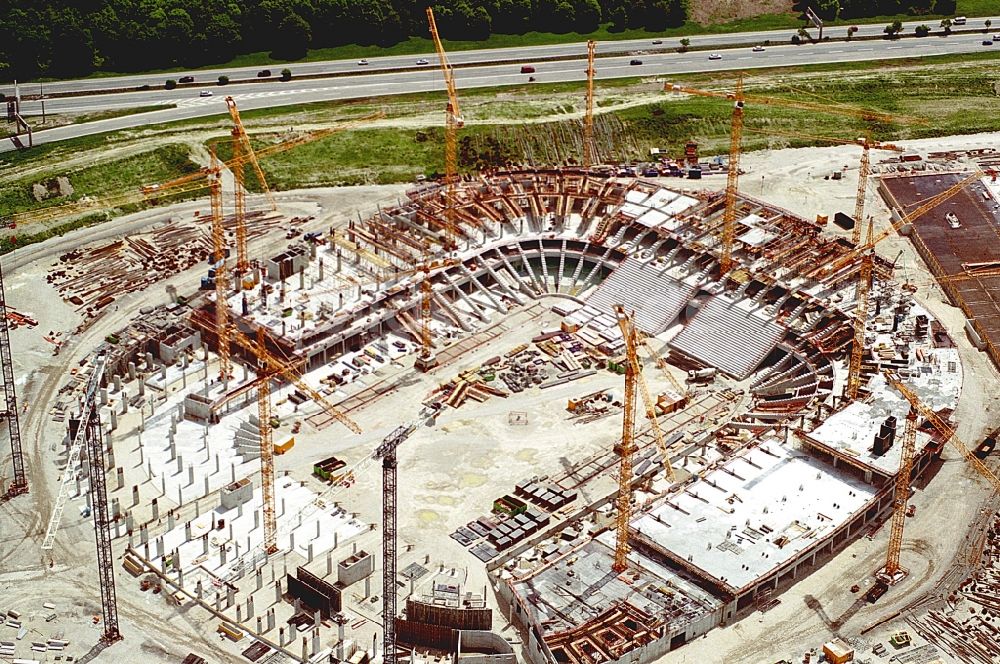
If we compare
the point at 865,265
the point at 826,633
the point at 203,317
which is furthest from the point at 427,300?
the point at 826,633

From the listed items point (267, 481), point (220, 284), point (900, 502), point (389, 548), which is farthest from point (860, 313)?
point (220, 284)

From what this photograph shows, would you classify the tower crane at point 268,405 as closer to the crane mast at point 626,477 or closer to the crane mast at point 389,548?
the crane mast at point 389,548

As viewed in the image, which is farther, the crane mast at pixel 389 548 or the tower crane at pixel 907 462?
the tower crane at pixel 907 462

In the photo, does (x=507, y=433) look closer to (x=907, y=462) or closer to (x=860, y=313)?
(x=907, y=462)

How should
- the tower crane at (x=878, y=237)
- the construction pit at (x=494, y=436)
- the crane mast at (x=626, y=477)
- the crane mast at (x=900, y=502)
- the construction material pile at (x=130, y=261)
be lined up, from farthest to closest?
the construction material pile at (x=130, y=261) → the tower crane at (x=878, y=237) → the crane mast at (x=900, y=502) → the crane mast at (x=626, y=477) → the construction pit at (x=494, y=436)

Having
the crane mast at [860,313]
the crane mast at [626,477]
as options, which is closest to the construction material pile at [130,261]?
the crane mast at [626,477]

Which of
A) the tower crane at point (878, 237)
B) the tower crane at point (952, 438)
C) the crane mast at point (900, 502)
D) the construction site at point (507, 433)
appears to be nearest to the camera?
the construction site at point (507, 433)

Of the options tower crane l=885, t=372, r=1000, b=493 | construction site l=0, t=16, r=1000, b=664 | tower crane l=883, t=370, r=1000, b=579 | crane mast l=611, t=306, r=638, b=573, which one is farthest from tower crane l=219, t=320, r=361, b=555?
tower crane l=885, t=372, r=1000, b=493
